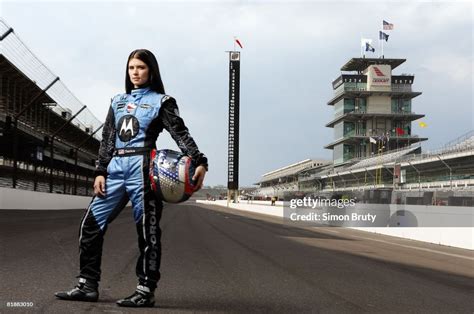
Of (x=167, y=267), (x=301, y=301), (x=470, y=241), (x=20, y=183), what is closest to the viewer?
(x=301, y=301)

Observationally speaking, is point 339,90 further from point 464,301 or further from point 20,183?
point 464,301

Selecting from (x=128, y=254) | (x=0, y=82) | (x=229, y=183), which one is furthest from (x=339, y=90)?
(x=128, y=254)

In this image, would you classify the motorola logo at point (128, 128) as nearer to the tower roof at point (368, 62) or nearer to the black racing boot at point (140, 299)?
the black racing boot at point (140, 299)

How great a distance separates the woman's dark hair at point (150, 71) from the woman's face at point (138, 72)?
3 centimetres

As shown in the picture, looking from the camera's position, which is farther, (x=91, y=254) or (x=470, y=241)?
(x=470, y=241)

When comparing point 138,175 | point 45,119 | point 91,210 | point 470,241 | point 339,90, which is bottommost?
point 470,241

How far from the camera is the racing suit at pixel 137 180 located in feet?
11.7

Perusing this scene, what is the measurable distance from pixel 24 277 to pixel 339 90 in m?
93.1

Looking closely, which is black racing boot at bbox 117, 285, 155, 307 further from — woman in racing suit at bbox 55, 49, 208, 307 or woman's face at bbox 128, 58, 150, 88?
woman's face at bbox 128, 58, 150, 88

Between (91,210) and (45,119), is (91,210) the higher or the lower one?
the lower one

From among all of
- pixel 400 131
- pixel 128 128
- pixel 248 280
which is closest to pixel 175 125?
pixel 128 128

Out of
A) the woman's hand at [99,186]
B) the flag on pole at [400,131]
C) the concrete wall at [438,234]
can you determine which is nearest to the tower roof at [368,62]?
the flag on pole at [400,131]

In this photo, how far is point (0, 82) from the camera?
22000 millimetres

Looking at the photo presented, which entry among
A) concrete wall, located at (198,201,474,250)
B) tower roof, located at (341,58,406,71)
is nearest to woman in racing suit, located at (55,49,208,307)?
concrete wall, located at (198,201,474,250)
